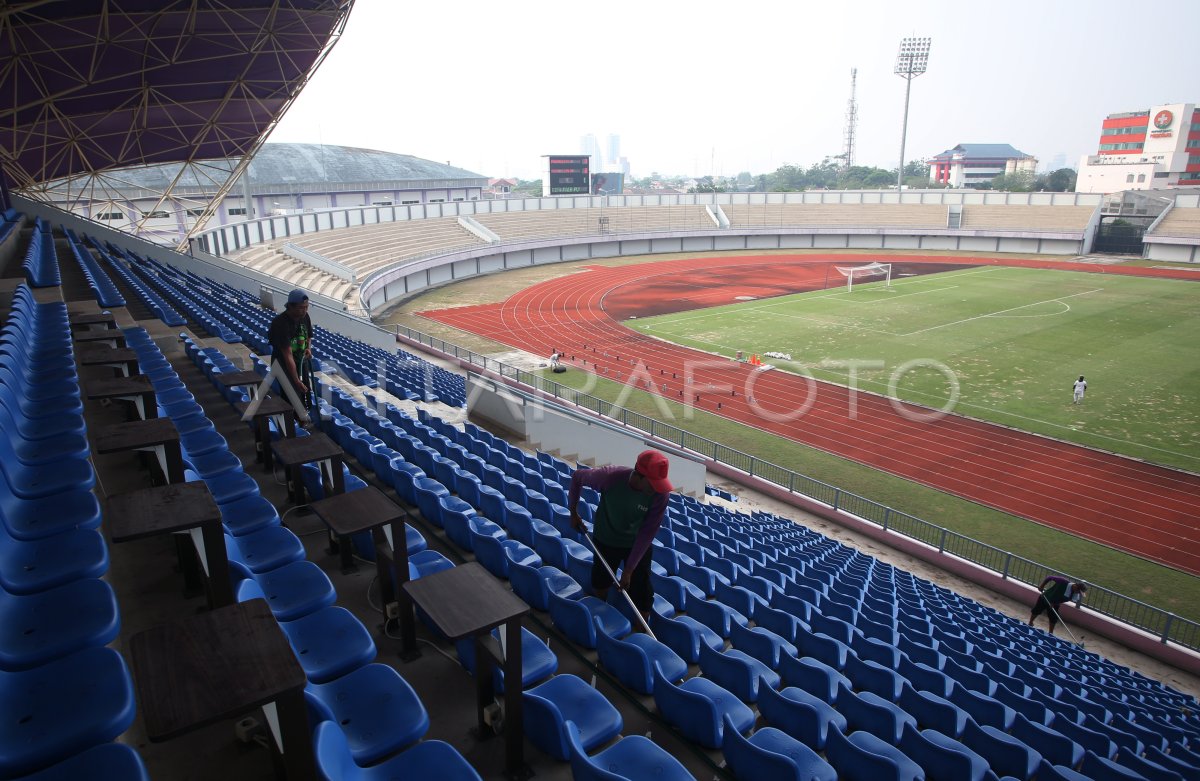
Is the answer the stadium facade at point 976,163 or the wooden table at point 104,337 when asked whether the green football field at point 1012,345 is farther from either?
the stadium facade at point 976,163

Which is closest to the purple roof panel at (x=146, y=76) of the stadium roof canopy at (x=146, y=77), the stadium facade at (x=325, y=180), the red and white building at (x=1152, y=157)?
the stadium roof canopy at (x=146, y=77)

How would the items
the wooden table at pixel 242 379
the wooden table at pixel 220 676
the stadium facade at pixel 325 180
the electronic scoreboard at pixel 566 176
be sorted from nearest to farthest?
the wooden table at pixel 220 676 → the wooden table at pixel 242 379 → the stadium facade at pixel 325 180 → the electronic scoreboard at pixel 566 176

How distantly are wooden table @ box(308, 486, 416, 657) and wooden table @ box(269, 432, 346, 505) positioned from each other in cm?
91

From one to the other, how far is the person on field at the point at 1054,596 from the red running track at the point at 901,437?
164 inches

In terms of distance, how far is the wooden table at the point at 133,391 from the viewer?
18.8 ft

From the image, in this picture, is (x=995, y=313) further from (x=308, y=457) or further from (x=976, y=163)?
(x=976, y=163)

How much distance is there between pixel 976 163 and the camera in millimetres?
156125

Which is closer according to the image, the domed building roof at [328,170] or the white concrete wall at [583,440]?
the white concrete wall at [583,440]

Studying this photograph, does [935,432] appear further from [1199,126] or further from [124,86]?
[1199,126]

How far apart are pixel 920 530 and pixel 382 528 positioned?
506 inches

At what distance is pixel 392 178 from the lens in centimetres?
8375

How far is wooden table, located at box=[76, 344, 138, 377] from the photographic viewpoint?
7023mm

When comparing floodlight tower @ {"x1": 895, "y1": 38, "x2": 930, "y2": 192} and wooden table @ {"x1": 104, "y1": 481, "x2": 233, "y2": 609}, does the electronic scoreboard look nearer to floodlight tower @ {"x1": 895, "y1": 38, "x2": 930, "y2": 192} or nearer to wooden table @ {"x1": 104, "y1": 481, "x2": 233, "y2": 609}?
floodlight tower @ {"x1": 895, "y1": 38, "x2": 930, "y2": 192}

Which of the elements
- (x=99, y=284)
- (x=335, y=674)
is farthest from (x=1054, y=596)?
(x=99, y=284)
